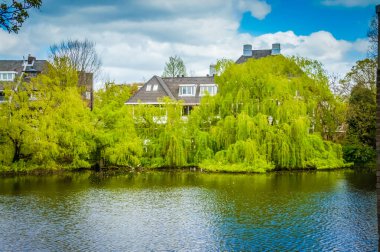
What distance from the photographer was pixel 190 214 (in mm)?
23000

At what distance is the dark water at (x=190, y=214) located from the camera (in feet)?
59.6

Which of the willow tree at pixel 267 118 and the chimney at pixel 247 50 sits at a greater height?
the chimney at pixel 247 50

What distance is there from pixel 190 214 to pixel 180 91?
3130 cm

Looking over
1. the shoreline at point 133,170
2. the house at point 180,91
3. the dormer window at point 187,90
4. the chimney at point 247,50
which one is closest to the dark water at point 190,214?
the shoreline at point 133,170

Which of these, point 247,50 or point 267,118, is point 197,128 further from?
point 247,50

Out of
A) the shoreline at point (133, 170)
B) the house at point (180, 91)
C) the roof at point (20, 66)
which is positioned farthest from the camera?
the roof at point (20, 66)

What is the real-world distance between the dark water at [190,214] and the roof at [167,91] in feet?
58.2

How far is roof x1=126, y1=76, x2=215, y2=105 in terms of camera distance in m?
51.2

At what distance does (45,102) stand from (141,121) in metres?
8.45

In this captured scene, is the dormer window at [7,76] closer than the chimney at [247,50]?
Yes

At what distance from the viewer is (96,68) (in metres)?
57.0

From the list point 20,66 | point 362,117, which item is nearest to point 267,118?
point 362,117

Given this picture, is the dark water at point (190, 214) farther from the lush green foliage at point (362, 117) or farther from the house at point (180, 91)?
the house at point (180, 91)

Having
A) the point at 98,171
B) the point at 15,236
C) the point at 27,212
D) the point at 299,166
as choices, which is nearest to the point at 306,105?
the point at 299,166
